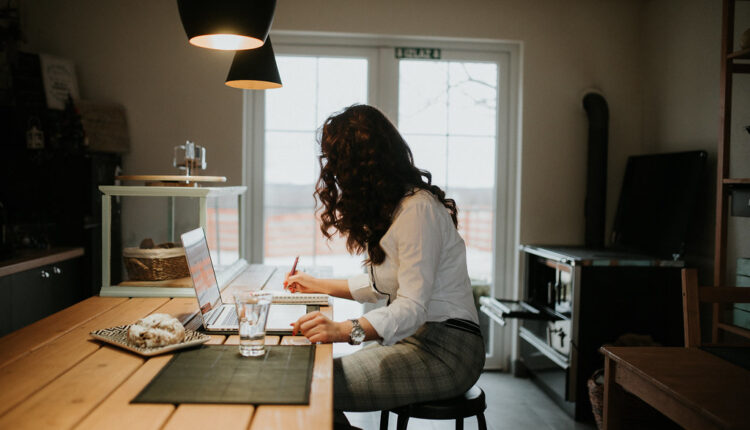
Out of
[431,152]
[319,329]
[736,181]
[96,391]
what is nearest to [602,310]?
[736,181]

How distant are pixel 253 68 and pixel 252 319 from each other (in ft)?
4.38

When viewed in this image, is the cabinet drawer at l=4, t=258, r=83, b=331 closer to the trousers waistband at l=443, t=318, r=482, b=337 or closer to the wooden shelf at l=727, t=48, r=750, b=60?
the trousers waistband at l=443, t=318, r=482, b=337

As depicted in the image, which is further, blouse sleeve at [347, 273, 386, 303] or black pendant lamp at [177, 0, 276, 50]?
blouse sleeve at [347, 273, 386, 303]

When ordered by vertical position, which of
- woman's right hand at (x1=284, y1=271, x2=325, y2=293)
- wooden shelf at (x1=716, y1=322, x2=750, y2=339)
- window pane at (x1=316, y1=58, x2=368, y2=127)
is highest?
window pane at (x1=316, y1=58, x2=368, y2=127)

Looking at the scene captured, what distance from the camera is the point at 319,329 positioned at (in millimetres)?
1444

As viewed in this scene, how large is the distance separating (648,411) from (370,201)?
1421 mm

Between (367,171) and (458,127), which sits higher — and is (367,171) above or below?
below

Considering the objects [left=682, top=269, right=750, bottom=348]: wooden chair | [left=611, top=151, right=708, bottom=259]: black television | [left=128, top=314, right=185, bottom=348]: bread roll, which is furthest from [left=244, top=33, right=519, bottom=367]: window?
[left=128, top=314, right=185, bottom=348]: bread roll

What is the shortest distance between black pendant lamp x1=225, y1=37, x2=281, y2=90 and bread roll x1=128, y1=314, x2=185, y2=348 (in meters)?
1.22

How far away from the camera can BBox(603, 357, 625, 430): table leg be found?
179cm

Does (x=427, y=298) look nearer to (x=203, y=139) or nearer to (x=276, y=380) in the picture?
(x=276, y=380)

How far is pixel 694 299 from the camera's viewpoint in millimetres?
1923

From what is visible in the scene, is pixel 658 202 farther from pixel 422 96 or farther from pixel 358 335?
pixel 358 335

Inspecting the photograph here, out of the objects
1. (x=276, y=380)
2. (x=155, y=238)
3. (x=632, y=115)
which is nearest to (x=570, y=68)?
(x=632, y=115)
